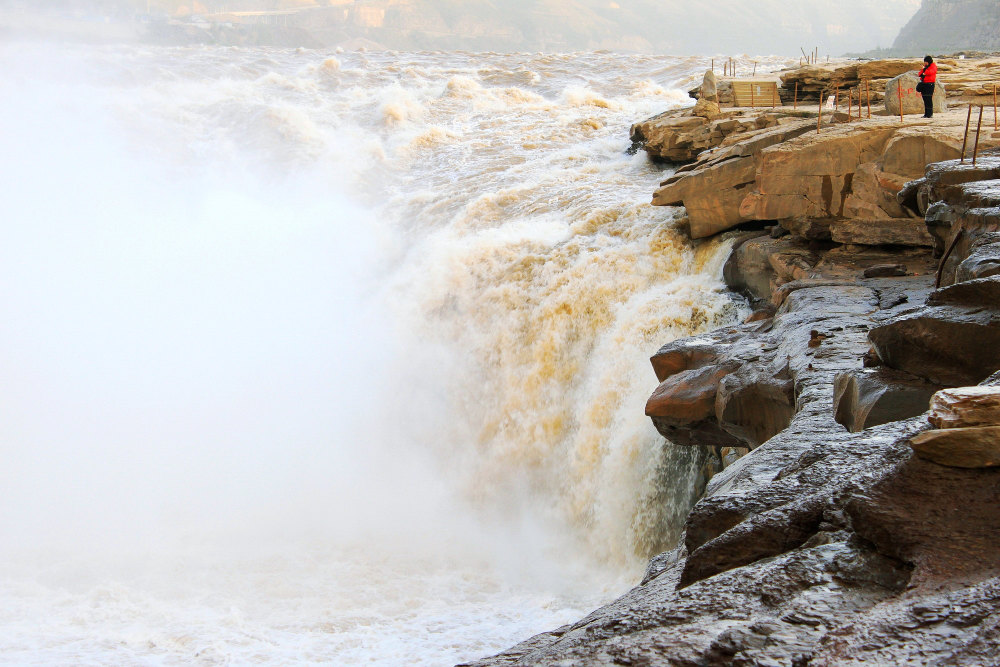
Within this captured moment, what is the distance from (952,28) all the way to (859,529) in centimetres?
4634

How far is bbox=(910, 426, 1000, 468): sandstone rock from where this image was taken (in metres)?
3.01

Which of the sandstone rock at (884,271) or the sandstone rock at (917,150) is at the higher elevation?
the sandstone rock at (917,150)

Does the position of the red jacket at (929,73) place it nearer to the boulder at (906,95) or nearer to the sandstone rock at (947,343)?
the boulder at (906,95)

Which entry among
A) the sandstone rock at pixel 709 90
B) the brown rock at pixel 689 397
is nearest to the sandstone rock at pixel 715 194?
the brown rock at pixel 689 397

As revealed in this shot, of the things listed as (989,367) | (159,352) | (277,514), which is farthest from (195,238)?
(989,367)

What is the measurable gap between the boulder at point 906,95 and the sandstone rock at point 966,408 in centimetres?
963

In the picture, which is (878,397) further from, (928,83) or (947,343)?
(928,83)

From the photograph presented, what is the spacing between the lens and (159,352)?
15.4m

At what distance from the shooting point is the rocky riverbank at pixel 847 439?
2873 millimetres

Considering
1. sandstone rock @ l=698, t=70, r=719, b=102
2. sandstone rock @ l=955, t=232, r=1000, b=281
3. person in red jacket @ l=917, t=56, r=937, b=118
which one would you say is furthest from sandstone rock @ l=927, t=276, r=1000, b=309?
sandstone rock @ l=698, t=70, r=719, b=102

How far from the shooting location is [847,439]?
4008mm

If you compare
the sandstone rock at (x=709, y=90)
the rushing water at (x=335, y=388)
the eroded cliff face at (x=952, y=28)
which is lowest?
the rushing water at (x=335, y=388)

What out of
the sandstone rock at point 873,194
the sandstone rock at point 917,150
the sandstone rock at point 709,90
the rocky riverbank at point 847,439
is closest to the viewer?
the rocky riverbank at point 847,439

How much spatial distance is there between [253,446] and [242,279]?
16.0 ft
